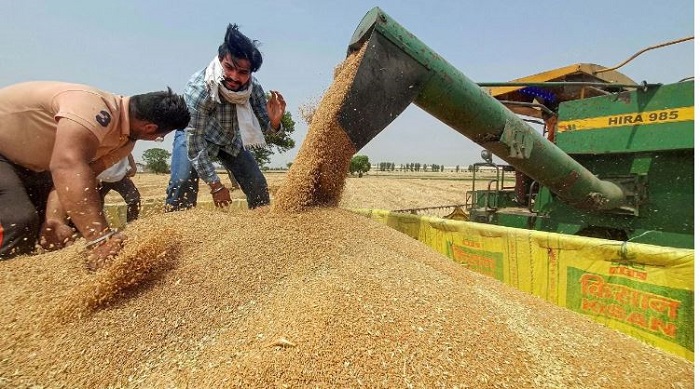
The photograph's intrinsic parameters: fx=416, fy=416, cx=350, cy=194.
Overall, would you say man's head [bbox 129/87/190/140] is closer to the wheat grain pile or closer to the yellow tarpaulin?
the wheat grain pile

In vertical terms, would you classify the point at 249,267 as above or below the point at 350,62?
below

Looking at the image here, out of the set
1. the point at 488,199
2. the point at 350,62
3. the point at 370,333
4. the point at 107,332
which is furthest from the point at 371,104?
the point at 488,199

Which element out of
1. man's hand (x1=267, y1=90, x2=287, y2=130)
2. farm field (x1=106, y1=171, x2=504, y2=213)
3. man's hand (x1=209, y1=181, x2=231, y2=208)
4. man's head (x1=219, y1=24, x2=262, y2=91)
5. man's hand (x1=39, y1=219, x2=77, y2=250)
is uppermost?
man's head (x1=219, y1=24, x2=262, y2=91)

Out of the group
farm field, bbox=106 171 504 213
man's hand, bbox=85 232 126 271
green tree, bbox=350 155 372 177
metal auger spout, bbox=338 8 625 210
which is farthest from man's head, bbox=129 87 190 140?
green tree, bbox=350 155 372 177

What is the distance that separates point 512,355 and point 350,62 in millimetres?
1561

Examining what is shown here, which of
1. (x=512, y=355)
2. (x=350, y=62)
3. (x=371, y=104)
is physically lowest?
(x=512, y=355)

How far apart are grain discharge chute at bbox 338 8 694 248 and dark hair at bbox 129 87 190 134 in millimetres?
963

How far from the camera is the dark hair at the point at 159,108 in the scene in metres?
2.33

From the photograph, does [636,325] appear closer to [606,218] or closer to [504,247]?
[504,247]

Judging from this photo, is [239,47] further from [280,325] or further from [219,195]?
[280,325]

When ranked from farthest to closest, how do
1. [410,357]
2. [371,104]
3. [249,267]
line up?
[371,104] < [249,267] < [410,357]

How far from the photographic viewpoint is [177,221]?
6.85ft

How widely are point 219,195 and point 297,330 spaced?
2033mm

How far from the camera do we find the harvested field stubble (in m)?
1.26
